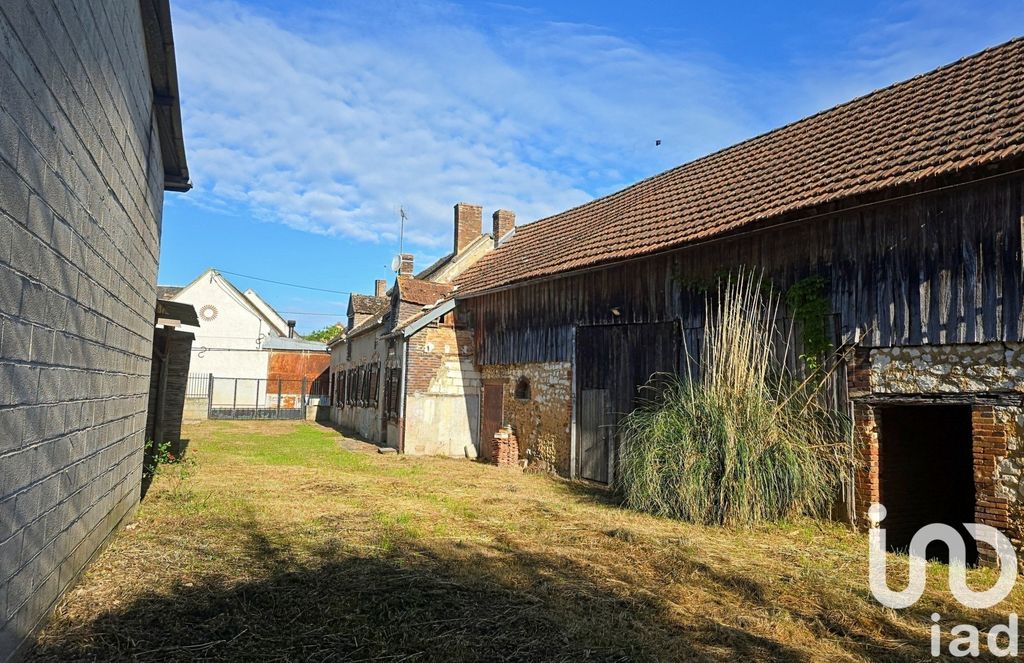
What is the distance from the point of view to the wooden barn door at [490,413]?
15594 mm

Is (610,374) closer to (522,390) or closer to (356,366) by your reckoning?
(522,390)

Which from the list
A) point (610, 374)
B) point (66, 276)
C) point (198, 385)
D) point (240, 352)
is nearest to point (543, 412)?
point (610, 374)

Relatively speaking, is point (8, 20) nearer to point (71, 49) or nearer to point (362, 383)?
point (71, 49)

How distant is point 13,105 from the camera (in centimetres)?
303

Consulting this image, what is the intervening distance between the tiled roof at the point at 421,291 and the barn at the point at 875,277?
16.4ft

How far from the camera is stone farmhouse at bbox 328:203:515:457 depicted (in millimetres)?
16172

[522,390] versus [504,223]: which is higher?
[504,223]

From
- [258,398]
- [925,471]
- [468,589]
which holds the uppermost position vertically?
[925,471]

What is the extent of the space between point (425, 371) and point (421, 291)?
8.94ft

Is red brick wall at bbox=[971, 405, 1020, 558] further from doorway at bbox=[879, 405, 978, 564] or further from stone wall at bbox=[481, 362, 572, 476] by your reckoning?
stone wall at bbox=[481, 362, 572, 476]

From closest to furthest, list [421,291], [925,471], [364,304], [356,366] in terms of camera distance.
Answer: [925,471] < [421,291] < [356,366] < [364,304]

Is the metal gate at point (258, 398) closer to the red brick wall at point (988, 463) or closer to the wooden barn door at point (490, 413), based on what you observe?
the wooden barn door at point (490, 413)

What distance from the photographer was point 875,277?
25.5 ft

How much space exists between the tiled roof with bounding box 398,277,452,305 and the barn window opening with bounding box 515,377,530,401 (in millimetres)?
4321
